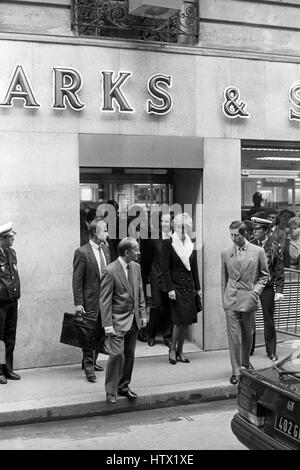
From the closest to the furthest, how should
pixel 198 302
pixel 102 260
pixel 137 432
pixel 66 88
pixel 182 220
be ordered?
pixel 137 432 < pixel 102 260 < pixel 66 88 < pixel 182 220 < pixel 198 302

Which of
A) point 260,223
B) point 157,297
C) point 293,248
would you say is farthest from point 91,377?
point 293,248

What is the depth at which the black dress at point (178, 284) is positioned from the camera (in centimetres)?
875

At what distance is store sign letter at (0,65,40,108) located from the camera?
27.7ft

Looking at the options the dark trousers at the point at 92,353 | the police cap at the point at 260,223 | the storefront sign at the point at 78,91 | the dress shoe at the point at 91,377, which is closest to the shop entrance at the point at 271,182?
the police cap at the point at 260,223

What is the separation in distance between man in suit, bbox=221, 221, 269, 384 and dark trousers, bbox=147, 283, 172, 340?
1.66 metres

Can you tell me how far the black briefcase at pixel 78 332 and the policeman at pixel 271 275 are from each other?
257 centimetres

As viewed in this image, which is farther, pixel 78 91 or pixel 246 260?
Answer: pixel 78 91

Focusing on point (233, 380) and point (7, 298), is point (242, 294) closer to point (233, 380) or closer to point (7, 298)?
point (233, 380)

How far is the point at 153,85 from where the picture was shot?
30.4 feet

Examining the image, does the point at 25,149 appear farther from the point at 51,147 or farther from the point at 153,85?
the point at 153,85

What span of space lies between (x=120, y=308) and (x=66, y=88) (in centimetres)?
338

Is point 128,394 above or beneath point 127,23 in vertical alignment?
beneath

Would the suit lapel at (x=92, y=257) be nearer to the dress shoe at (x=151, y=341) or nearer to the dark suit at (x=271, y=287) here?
the dress shoe at (x=151, y=341)

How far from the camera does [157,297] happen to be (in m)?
9.46
